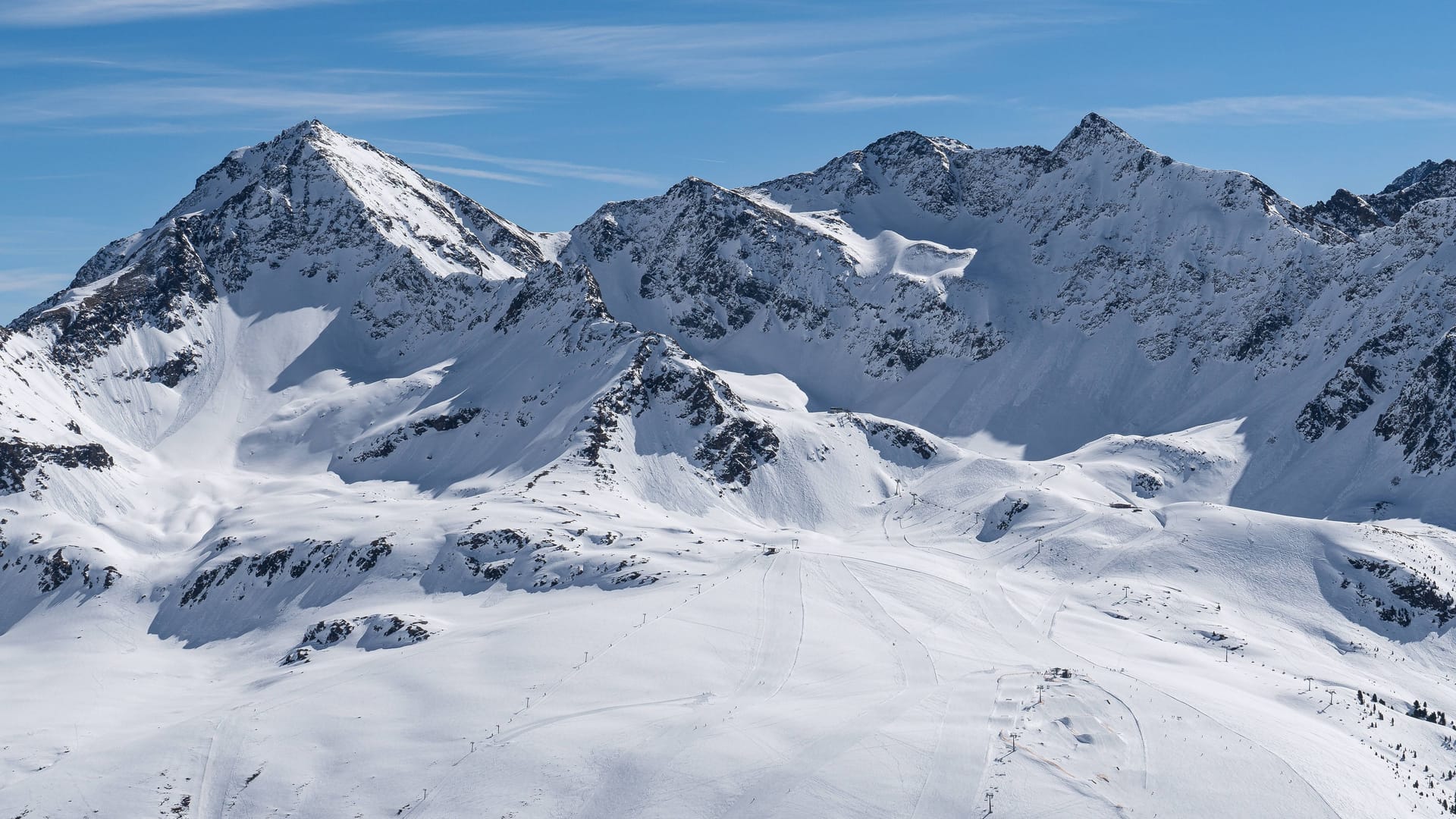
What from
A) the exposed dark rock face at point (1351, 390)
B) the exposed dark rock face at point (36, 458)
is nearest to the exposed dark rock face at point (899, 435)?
the exposed dark rock face at point (1351, 390)

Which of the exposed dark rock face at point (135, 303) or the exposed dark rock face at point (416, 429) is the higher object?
the exposed dark rock face at point (135, 303)

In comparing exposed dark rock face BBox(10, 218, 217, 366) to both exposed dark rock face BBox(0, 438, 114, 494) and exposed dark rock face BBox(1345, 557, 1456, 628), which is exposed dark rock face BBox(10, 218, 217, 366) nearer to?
exposed dark rock face BBox(0, 438, 114, 494)

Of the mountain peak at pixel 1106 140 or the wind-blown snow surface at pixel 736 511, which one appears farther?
the mountain peak at pixel 1106 140

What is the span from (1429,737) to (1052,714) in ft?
68.7

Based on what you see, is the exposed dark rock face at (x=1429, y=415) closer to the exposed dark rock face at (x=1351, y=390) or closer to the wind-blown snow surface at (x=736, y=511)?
the wind-blown snow surface at (x=736, y=511)

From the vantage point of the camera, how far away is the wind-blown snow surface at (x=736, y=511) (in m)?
53.2

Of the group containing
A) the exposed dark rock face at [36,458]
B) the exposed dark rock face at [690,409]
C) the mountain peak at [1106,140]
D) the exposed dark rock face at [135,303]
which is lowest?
the exposed dark rock face at [36,458]

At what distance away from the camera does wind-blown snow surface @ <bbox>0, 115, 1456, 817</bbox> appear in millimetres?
53250

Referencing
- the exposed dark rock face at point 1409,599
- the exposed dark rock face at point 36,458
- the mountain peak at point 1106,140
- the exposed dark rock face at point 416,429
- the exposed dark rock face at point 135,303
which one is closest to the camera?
the exposed dark rock face at point 1409,599

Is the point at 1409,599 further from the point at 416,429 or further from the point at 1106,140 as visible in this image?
the point at 1106,140

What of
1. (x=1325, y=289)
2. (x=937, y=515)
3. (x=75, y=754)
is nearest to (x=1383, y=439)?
(x=1325, y=289)

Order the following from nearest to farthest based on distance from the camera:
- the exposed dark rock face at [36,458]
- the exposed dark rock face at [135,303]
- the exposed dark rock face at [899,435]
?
the exposed dark rock face at [36,458], the exposed dark rock face at [899,435], the exposed dark rock face at [135,303]

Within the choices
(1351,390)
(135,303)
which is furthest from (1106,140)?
(135,303)

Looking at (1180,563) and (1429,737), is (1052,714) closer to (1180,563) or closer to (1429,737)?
(1429,737)
